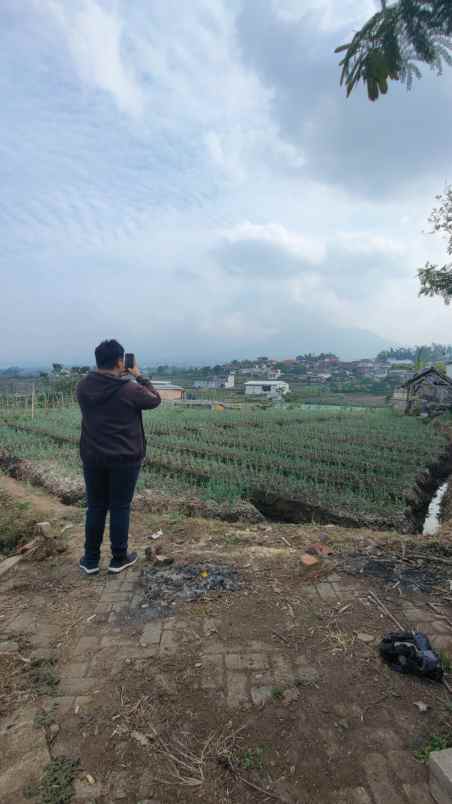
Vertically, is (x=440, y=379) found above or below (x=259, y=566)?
above

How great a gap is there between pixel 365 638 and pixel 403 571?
3.29 feet

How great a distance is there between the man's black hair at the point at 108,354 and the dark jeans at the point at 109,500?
2.52 ft

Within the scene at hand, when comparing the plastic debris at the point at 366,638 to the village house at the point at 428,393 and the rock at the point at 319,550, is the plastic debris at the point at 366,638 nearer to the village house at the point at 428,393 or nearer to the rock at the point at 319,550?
the rock at the point at 319,550

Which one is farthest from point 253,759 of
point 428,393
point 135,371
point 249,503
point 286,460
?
point 428,393

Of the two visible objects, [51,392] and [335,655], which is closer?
[335,655]

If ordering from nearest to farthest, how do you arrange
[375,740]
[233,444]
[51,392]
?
[375,740] → [233,444] → [51,392]

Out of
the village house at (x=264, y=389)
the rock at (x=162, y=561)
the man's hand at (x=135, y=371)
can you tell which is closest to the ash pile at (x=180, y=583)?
the rock at (x=162, y=561)

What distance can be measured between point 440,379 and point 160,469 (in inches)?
677

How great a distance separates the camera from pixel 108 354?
9.92ft

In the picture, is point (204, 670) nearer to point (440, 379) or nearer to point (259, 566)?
point (259, 566)

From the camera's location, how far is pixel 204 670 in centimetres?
212

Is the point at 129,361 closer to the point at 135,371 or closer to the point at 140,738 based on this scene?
the point at 135,371

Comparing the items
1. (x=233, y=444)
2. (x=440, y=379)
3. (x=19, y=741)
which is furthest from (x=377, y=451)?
(x=440, y=379)

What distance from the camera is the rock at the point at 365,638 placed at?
234 cm
